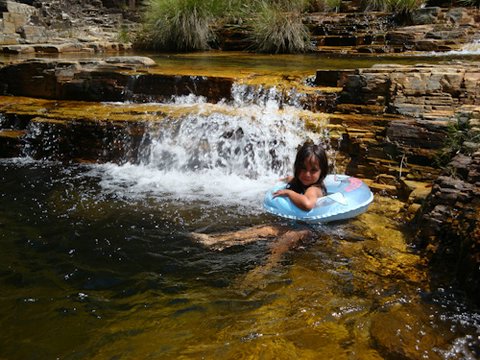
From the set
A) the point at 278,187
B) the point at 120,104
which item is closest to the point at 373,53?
the point at 120,104

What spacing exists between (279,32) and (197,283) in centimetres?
930

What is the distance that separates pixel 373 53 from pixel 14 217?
8435mm

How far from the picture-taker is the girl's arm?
3.96 metres

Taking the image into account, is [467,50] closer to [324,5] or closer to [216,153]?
[324,5]

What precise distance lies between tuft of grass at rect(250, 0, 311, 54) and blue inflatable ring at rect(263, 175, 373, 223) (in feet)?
25.5

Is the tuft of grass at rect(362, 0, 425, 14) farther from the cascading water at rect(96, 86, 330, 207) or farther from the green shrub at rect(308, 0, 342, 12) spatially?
the cascading water at rect(96, 86, 330, 207)

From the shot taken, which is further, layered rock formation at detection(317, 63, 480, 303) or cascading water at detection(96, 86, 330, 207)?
cascading water at detection(96, 86, 330, 207)

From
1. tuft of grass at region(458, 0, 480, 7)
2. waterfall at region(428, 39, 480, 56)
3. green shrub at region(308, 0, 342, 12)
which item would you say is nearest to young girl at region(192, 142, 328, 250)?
waterfall at region(428, 39, 480, 56)

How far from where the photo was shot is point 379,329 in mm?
2553

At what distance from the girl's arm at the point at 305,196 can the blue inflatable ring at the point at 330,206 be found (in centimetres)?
3

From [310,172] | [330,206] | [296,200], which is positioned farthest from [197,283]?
[310,172]

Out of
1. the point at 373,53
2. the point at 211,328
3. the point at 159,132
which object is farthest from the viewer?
the point at 373,53

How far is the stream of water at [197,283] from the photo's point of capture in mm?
2438

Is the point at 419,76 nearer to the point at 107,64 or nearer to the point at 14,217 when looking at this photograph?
the point at 14,217
